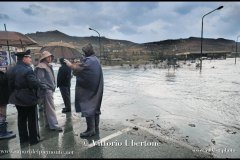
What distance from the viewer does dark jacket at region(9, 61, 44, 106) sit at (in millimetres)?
4410

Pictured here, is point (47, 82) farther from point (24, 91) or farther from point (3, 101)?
point (3, 101)

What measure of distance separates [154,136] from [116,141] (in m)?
0.87

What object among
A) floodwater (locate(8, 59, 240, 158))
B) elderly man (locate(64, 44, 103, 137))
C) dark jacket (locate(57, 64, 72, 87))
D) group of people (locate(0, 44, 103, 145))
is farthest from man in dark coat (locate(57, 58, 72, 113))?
elderly man (locate(64, 44, 103, 137))

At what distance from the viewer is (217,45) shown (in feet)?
645

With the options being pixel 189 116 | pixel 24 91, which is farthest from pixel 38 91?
pixel 189 116

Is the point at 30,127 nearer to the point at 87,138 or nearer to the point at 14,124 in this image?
the point at 87,138

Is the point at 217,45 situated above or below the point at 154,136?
above

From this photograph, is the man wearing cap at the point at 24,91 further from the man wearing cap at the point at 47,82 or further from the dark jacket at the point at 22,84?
the man wearing cap at the point at 47,82

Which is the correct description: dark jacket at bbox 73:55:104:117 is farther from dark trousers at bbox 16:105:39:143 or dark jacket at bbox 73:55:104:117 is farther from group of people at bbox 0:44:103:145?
dark trousers at bbox 16:105:39:143

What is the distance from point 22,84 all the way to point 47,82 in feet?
2.96

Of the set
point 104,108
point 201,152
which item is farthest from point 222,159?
point 104,108

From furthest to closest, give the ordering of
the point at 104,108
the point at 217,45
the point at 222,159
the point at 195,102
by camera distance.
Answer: the point at 217,45 < the point at 195,102 < the point at 104,108 < the point at 222,159

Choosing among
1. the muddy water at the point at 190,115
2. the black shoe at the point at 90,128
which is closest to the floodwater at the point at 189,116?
the muddy water at the point at 190,115

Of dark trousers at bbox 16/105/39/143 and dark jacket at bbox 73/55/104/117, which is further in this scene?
dark jacket at bbox 73/55/104/117
